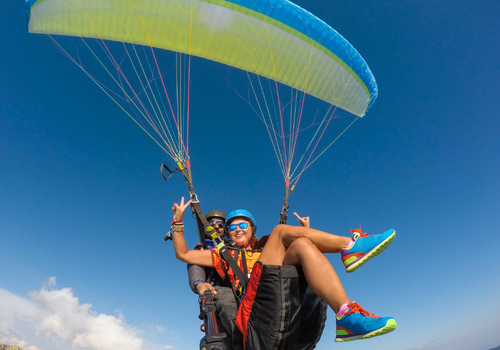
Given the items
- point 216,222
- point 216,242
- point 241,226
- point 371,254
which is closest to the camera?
point 371,254

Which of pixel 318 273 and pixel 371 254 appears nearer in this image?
pixel 318 273

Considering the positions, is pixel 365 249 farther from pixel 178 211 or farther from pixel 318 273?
pixel 178 211

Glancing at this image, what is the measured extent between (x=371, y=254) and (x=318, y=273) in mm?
507

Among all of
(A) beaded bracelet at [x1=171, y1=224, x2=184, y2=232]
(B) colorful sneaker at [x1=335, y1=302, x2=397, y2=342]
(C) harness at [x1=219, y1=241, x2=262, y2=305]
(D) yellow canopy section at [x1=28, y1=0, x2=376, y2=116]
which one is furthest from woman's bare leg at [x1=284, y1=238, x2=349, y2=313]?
(D) yellow canopy section at [x1=28, y1=0, x2=376, y2=116]

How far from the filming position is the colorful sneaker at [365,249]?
261 centimetres

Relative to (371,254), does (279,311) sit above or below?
below

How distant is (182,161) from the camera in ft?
16.0

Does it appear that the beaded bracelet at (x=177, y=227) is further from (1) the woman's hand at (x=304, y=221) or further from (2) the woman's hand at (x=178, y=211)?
(1) the woman's hand at (x=304, y=221)

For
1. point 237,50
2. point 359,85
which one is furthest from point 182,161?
point 359,85

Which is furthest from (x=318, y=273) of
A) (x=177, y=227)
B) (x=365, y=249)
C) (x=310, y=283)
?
(x=177, y=227)

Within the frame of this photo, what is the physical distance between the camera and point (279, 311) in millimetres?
2473

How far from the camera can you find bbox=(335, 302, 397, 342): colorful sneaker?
2014 mm

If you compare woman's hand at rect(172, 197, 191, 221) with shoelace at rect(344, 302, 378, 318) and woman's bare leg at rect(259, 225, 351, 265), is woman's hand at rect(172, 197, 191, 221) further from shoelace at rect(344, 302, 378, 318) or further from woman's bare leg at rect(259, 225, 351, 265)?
shoelace at rect(344, 302, 378, 318)

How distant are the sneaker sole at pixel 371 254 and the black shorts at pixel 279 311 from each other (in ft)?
1.33
